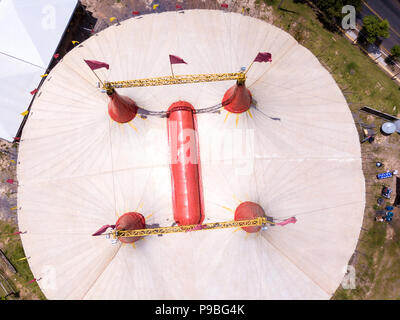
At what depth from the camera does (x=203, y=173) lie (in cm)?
2830

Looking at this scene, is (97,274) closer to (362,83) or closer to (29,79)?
(29,79)

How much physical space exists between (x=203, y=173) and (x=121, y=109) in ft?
40.5

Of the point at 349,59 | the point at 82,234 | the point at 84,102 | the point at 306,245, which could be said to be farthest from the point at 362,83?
the point at 82,234

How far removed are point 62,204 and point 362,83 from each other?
47960mm

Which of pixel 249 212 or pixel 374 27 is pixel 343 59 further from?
pixel 249 212

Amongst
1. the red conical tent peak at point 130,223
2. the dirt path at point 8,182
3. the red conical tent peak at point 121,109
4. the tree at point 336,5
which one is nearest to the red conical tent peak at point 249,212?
the red conical tent peak at point 130,223

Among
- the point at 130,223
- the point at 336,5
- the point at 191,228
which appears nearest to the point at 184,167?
the point at 191,228

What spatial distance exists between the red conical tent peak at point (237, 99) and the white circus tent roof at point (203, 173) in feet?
3.86

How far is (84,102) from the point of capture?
31.5 meters

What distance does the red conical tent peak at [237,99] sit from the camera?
86.4 feet

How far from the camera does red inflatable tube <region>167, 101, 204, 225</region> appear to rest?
88.0ft

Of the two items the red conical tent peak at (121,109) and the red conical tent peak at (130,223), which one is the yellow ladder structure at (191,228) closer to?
the red conical tent peak at (130,223)

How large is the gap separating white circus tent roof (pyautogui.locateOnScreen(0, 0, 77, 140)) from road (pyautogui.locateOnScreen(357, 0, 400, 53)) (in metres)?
47.6
